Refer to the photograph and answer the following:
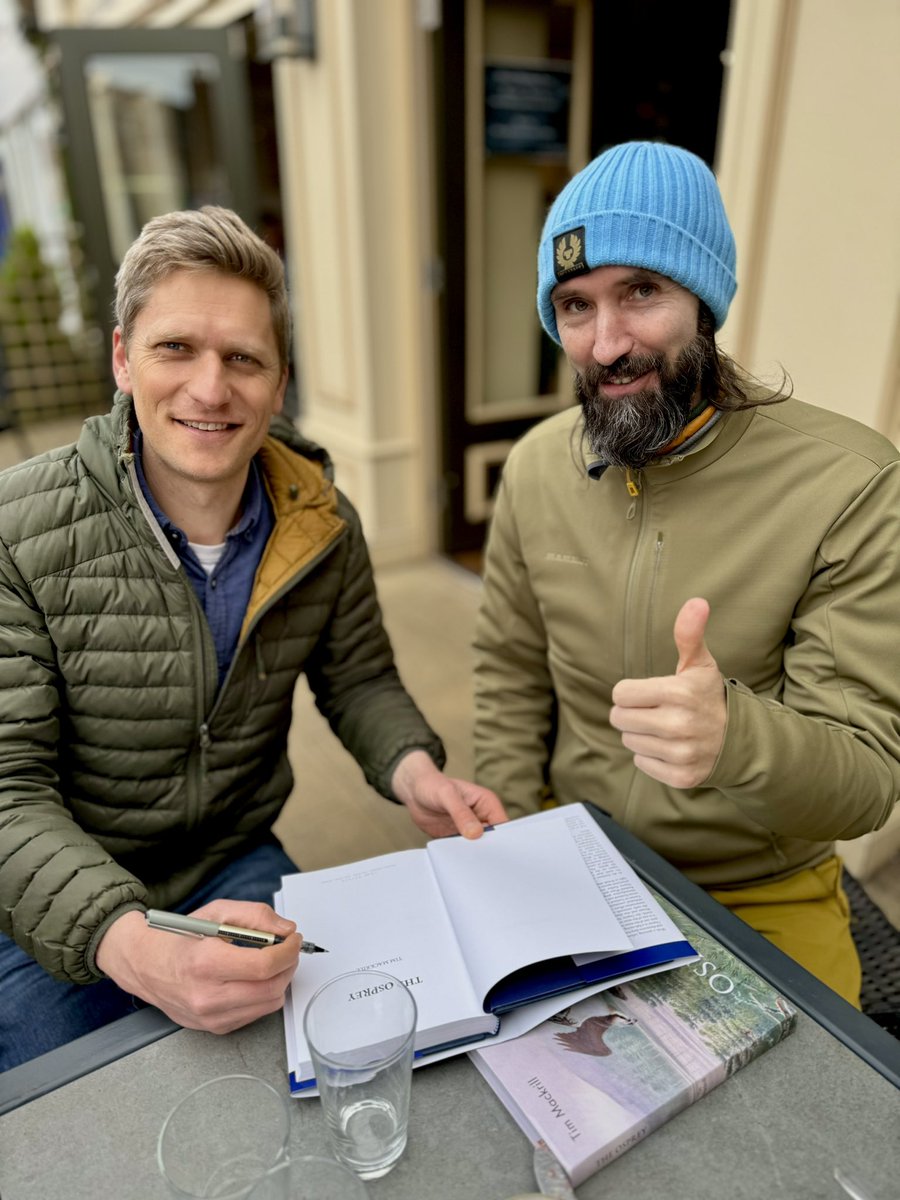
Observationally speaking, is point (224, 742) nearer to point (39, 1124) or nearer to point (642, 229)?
point (39, 1124)

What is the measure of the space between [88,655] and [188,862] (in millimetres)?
370

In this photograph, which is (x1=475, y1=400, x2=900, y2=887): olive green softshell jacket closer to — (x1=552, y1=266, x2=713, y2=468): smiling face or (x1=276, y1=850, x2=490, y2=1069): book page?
(x1=552, y1=266, x2=713, y2=468): smiling face

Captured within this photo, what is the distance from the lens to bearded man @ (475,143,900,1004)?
36.8 inches

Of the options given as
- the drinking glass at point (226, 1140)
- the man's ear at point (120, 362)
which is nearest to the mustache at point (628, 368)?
the man's ear at point (120, 362)

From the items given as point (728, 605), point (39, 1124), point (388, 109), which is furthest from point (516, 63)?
point (39, 1124)

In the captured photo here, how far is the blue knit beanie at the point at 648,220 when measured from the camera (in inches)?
40.3

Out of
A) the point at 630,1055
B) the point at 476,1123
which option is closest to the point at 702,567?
the point at 630,1055

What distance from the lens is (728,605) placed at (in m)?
1.14

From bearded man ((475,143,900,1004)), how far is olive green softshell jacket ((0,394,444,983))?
33 centimetres

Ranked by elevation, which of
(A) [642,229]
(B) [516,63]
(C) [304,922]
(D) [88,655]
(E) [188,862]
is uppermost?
(B) [516,63]

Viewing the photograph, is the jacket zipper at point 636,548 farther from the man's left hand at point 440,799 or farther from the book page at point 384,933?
the book page at point 384,933

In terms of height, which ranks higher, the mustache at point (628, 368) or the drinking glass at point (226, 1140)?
the mustache at point (628, 368)

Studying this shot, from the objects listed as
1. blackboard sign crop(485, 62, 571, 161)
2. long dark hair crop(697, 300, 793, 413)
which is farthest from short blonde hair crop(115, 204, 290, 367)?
blackboard sign crop(485, 62, 571, 161)

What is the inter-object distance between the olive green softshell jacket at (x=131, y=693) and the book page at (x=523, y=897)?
0.32 meters
